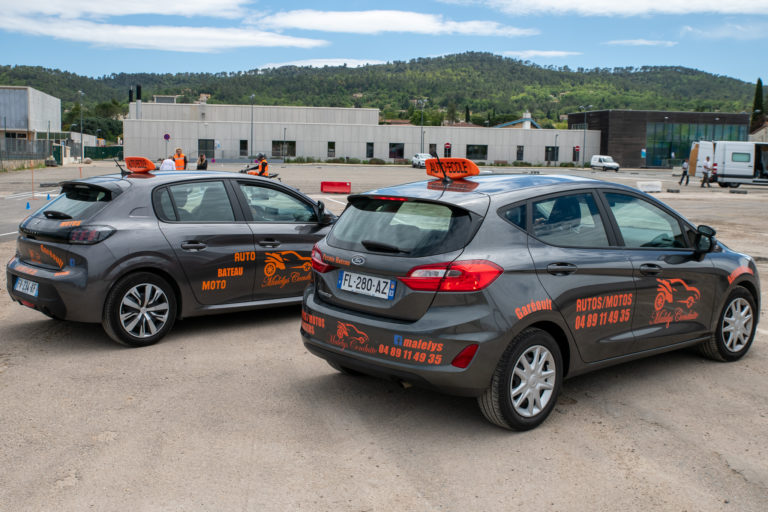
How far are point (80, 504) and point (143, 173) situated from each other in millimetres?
4212

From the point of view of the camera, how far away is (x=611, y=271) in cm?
493

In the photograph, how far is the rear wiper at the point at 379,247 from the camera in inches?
175

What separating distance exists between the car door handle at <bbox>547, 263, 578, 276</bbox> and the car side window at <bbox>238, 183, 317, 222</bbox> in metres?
3.51

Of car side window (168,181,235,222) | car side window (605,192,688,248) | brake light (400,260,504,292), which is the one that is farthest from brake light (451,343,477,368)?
car side window (168,181,235,222)

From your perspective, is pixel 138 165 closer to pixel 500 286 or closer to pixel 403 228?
pixel 403 228

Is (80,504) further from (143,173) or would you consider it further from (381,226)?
(143,173)

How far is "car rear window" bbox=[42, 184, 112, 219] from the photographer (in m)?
6.37

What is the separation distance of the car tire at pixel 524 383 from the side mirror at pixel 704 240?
6.16 feet

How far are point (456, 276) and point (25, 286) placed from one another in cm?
434

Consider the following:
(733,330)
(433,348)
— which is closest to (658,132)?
(733,330)

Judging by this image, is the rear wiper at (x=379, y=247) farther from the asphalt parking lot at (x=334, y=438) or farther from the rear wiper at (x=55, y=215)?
the rear wiper at (x=55, y=215)

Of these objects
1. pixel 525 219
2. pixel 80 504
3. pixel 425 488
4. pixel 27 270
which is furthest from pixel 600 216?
pixel 27 270

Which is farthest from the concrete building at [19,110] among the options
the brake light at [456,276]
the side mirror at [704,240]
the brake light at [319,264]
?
the brake light at [456,276]

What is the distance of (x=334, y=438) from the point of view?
4359 millimetres
